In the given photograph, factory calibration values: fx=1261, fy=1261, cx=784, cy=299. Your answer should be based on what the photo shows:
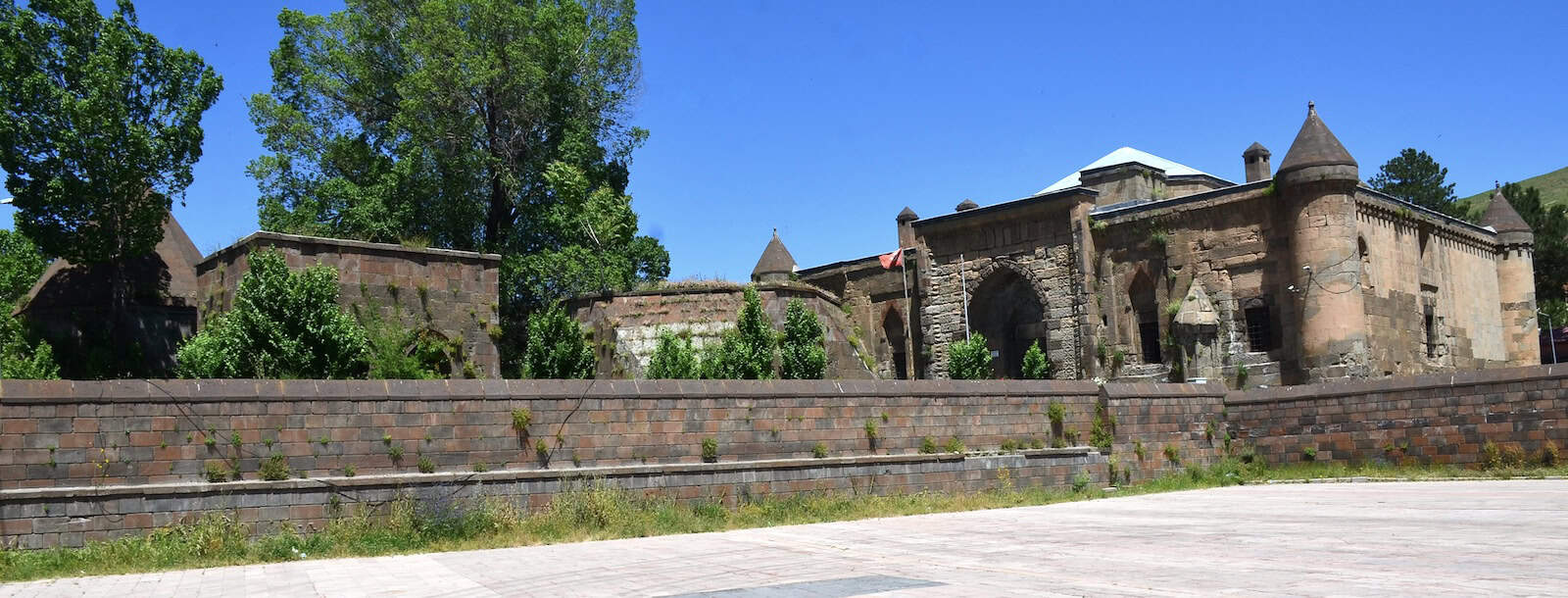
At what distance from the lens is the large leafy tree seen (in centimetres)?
3503

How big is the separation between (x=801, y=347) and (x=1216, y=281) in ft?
39.1

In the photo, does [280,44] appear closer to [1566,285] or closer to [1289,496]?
[1289,496]

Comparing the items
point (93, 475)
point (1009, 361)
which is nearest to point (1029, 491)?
point (93, 475)

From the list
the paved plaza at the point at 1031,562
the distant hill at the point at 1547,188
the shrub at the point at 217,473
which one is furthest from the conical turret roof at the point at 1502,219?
the distant hill at the point at 1547,188

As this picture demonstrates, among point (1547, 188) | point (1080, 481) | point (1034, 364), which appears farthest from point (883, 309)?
point (1547, 188)

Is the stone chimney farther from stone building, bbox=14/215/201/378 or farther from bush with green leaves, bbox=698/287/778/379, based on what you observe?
stone building, bbox=14/215/201/378

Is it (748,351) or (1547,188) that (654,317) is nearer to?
(748,351)

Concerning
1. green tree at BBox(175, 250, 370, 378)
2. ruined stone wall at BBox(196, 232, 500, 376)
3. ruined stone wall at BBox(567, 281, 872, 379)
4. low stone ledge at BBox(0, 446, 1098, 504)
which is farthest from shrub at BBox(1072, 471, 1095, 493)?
green tree at BBox(175, 250, 370, 378)

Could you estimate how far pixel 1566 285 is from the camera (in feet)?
195

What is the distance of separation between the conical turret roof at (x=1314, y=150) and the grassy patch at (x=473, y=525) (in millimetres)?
10925

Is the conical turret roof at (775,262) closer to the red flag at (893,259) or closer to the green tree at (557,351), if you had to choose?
the red flag at (893,259)

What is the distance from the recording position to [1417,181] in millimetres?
58719

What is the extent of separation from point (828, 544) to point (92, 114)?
23.1 metres

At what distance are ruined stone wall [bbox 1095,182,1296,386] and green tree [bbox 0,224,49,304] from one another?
36231 mm
